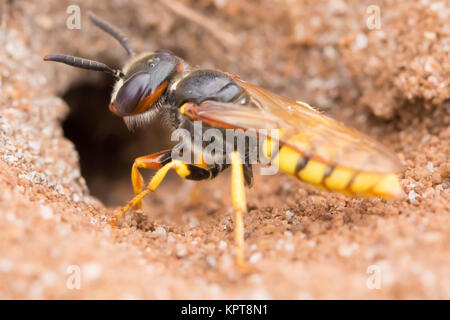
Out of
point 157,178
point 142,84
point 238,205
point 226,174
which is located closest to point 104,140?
point 226,174

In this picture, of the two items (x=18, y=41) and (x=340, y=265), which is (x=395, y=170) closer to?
(x=340, y=265)

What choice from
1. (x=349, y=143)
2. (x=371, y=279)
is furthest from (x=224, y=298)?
(x=349, y=143)

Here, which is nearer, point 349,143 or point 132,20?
point 349,143

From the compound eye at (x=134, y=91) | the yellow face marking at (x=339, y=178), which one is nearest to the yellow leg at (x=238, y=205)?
the yellow face marking at (x=339, y=178)

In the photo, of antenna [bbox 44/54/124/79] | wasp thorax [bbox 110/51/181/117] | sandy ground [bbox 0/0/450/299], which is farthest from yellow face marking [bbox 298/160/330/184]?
antenna [bbox 44/54/124/79]

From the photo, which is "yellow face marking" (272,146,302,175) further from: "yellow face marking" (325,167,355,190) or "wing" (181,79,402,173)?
"yellow face marking" (325,167,355,190)

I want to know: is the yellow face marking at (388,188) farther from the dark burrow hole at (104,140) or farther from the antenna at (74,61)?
the dark burrow hole at (104,140)
